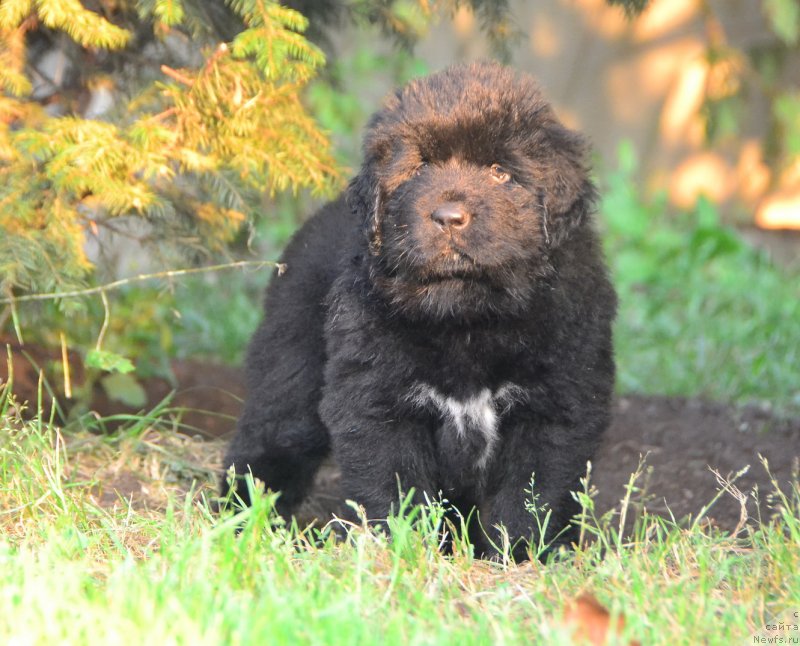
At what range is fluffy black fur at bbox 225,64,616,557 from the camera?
2.80 meters

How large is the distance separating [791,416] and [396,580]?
2824mm

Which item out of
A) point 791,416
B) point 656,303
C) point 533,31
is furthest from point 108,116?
point 533,31

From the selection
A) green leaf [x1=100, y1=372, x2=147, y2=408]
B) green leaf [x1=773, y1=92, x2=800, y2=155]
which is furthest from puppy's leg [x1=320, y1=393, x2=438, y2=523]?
green leaf [x1=773, y1=92, x2=800, y2=155]

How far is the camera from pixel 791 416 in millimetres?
4523

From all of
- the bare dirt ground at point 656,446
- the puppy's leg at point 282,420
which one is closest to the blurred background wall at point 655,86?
the bare dirt ground at point 656,446

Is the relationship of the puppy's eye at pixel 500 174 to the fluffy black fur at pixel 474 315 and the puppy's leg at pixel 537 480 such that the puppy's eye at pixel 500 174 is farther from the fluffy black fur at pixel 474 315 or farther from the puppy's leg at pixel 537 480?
the puppy's leg at pixel 537 480

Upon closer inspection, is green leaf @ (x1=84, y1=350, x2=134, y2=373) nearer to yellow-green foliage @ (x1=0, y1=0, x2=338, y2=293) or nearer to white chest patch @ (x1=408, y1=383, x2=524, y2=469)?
yellow-green foliage @ (x1=0, y1=0, x2=338, y2=293)

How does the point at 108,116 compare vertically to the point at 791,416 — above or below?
above

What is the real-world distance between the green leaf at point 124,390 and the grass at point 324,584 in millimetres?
1239

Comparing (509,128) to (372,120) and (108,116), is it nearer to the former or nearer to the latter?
(372,120)

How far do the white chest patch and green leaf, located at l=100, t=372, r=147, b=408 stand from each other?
1.69m

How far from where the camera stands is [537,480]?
2.85 metres

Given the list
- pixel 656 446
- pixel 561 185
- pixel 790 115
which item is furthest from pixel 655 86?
pixel 561 185

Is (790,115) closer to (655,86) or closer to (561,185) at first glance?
(655,86)
